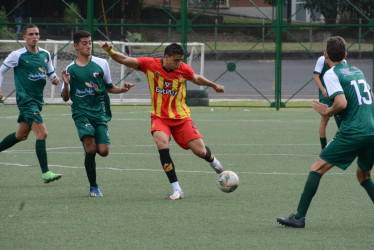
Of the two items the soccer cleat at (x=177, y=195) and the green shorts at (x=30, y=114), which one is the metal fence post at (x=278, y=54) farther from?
the soccer cleat at (x=177, y=195)

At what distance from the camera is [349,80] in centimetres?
692

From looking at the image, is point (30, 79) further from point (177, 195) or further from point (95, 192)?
point (177, 195)

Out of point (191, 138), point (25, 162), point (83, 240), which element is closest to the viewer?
point (83, 240)

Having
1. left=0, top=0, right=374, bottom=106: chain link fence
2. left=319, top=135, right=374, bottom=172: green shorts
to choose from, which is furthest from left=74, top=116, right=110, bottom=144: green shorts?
left=0, top=0, right=374, bottom=106: chain link fence

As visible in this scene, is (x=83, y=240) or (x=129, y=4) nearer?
(x=83, y=240)

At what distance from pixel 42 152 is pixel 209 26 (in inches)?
511

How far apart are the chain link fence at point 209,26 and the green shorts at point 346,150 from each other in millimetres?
14875

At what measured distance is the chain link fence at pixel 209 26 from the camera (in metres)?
22.6

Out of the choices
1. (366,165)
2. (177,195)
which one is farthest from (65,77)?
(366,165)

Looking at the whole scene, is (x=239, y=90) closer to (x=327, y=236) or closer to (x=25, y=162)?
(x=25, y=162)

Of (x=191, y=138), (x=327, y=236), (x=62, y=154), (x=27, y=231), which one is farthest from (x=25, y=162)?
(x=327, y=236)

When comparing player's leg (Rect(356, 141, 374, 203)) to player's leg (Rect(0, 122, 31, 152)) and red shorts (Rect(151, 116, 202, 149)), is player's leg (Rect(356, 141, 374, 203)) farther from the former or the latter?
player's leg (Rect(0, 122, 31, 152))

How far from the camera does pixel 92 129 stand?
355 inches

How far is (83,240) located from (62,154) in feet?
21.0
